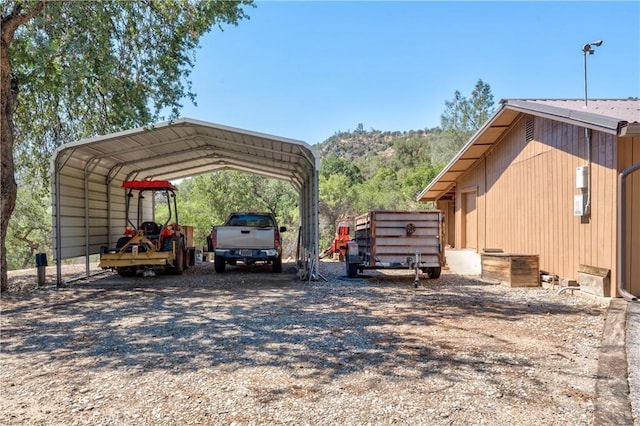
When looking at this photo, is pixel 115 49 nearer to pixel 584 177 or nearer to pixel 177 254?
pixel 177 254

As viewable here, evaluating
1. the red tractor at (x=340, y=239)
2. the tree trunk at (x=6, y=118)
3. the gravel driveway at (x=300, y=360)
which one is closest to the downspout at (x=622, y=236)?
the gravel driveway at (x=300, y=360)

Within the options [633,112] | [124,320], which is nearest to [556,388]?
[124,320]

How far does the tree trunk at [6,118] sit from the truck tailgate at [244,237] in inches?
190

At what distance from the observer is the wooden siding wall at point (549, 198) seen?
8.30 metres

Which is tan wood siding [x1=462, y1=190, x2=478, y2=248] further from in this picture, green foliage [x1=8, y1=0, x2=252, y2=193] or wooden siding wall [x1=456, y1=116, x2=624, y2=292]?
green foliage [x1=8, y1=0, x2=252, y2=193]

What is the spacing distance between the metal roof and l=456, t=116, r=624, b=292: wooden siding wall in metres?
0.35

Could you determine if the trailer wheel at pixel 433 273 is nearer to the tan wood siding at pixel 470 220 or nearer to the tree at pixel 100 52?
the tan wood siding at pixel 470 220

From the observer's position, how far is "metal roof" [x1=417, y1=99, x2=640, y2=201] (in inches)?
290

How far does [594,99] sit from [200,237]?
25093mm

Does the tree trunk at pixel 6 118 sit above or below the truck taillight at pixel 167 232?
above

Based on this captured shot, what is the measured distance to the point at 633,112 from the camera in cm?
847

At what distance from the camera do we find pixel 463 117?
40.4m

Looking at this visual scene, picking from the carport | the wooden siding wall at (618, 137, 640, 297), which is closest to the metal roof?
the wooden siding wall at (618, 137, 640, 297)

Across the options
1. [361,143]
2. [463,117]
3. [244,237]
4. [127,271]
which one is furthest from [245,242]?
[361,143]
